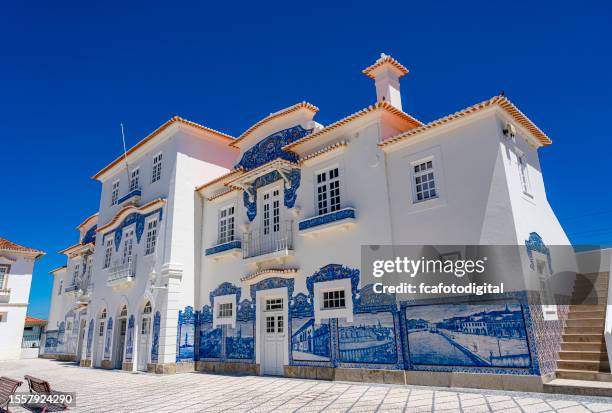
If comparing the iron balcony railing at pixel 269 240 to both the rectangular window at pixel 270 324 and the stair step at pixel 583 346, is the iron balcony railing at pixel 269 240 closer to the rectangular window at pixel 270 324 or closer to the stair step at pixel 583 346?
the rectangular window at pixel 270 324

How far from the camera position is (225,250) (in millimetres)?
14992

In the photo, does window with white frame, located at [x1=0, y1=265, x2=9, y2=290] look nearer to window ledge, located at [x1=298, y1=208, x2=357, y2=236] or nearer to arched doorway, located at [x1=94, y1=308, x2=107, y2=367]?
arched doorway, located at [x1=94, y1=308, x2=107, y2=367]

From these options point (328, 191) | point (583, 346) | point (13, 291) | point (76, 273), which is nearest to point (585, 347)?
point (583, 346)

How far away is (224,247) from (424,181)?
25.7 ft

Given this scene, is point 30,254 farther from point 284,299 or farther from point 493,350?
point 493,350

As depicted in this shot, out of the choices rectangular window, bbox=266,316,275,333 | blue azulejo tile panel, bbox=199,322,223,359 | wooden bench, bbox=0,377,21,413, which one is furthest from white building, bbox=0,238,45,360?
wooden bench, bbox=0,377,21,413

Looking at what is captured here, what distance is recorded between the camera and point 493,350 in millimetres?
8461

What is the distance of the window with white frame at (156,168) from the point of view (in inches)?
716

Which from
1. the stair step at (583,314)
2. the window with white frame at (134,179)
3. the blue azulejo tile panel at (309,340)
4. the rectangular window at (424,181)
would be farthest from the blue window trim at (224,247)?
the stair step at (583,314)

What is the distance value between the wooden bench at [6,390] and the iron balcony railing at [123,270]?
31.2ft

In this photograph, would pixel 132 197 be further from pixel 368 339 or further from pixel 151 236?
pixel 368 339

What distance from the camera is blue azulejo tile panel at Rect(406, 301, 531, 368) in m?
8.27

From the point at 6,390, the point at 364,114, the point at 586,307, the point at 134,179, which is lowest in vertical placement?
the point at 6,390

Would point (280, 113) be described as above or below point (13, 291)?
above
